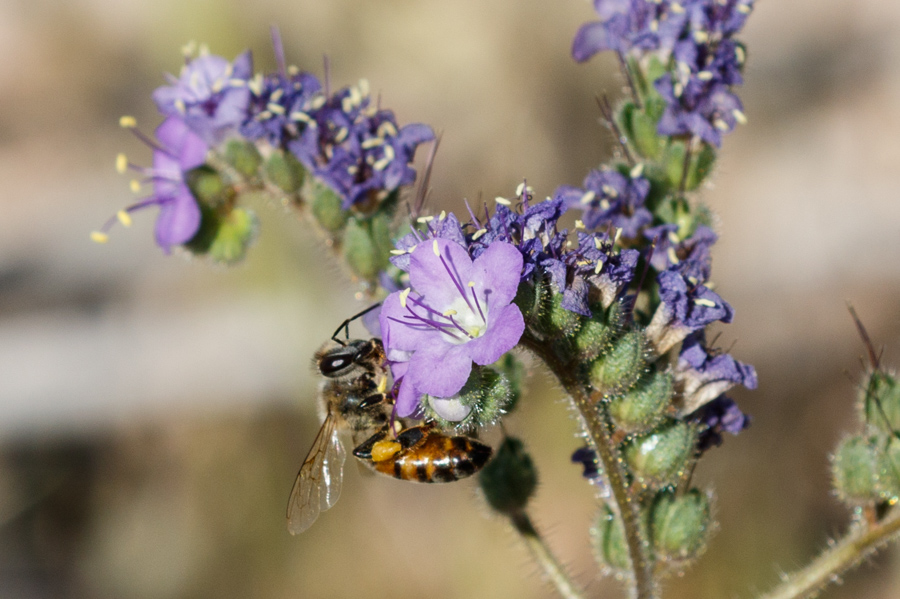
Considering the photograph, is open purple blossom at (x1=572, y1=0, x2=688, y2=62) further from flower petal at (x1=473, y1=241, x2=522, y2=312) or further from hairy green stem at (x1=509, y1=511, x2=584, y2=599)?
hairy green stem at (x1=509, y1=511, x2=584, y2=599)

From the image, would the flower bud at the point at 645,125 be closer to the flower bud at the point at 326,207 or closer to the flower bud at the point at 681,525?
the flower bud at the point at 326,207

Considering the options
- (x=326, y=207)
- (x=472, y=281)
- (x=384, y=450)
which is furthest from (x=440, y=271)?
(x=326, y=207)

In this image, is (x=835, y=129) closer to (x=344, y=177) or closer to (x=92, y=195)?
(x=344, y=177)

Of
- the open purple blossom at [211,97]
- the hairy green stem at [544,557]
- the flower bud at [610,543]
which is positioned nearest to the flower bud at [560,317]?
the flower bud at [610,543]

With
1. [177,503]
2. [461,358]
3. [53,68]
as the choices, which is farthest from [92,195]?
[461,358]

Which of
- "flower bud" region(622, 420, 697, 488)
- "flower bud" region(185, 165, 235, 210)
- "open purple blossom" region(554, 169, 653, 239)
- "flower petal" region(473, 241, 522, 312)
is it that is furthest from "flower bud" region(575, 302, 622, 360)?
"flower bud" region(185, 165, 235, 210)

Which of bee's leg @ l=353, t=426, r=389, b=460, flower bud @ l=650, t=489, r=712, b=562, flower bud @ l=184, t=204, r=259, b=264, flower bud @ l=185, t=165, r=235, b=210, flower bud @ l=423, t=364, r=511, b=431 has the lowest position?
flower bud @ l=650, t=489, r=712, b=562
